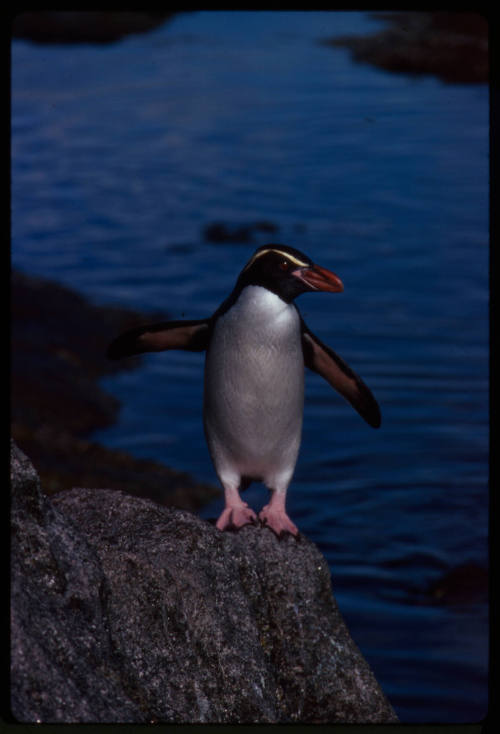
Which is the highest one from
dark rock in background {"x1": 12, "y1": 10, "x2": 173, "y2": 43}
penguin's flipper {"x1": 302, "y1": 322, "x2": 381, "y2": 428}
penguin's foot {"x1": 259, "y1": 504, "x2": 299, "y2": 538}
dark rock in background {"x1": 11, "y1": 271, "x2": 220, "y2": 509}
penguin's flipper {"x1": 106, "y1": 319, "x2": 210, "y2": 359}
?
penguin's flipper {"x1": 106, "y1": 319, "x2": 210, "y2": 359}

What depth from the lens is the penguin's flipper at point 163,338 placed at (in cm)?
357

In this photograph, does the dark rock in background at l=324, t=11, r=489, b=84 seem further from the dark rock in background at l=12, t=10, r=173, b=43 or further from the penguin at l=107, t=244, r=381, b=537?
the penguin at l=107, t=244, r=381, b=537

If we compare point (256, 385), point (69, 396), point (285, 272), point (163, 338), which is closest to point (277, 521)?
point (256, 385)

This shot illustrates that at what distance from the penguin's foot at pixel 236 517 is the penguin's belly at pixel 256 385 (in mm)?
123

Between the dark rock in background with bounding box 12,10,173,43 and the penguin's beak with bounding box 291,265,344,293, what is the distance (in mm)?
18302

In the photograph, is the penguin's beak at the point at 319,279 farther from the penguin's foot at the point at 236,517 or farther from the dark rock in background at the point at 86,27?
the dark rock in background at the point at 86,27

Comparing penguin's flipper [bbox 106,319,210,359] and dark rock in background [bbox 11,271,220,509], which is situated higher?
penguin's flipper [bbox 106,319,210,359]

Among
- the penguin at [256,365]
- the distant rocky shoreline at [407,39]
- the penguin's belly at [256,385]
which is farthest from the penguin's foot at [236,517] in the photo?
the distant rocky shoreline at [407,39]

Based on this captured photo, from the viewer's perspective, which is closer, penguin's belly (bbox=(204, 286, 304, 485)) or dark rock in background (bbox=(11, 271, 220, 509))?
penguin's belly (bbox=(204, 286, 304, 485))

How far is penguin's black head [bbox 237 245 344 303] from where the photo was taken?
3.28 m

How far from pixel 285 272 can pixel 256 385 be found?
1.24 ft

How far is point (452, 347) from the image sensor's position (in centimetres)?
1736

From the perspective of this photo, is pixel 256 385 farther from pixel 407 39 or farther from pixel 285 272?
pixel 407 39

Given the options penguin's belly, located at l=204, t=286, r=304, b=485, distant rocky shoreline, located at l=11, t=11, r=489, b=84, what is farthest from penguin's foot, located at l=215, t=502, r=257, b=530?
distant rocky shoreline, located at l=11, t=11, r=489, b=84
